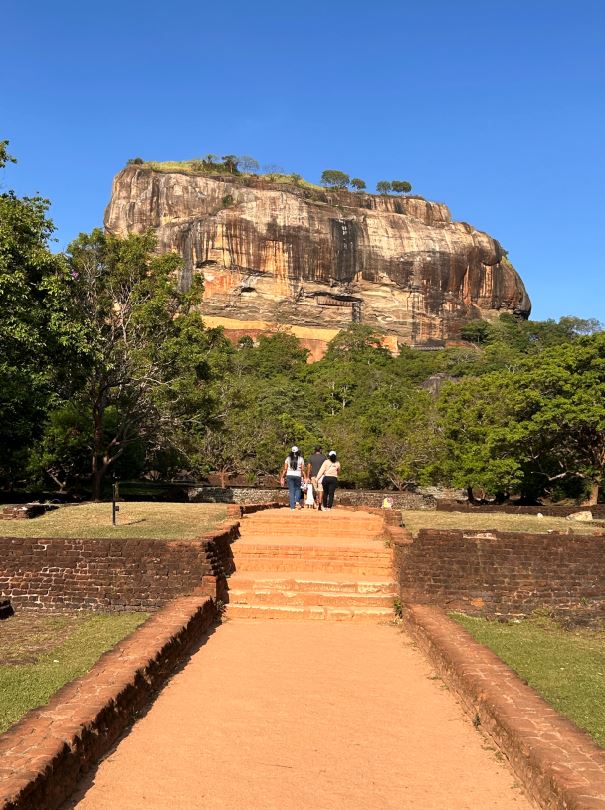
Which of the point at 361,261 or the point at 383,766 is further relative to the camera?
the point at 361,261

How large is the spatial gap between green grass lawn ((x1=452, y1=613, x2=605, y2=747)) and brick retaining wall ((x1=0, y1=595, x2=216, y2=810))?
318cm

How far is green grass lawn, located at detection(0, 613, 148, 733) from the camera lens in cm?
531

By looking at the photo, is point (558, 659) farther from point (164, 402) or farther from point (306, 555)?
point (164, 402)

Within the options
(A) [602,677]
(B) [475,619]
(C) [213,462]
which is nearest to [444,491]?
(C) [213,462]

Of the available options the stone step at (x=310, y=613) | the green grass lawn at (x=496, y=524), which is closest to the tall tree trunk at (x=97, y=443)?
the green grass lawn at (x=496, y=524)

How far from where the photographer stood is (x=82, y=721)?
438 centimetres

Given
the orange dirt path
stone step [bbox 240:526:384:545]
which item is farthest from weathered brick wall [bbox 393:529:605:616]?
stone step [bbox 240:526:384:545]

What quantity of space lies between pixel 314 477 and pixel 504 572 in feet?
22.2

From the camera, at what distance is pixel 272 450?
3262cm

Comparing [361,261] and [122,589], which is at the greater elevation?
[361,261]

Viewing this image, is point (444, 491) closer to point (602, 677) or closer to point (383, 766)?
point (602, 677)

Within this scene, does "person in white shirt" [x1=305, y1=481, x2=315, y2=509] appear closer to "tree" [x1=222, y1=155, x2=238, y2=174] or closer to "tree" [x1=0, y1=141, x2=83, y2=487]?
"tree" [x1=0, y1=141, x2=83, y2=487]

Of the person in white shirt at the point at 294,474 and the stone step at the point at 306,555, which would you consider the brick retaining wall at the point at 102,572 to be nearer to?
the stone step at the point at 306,555

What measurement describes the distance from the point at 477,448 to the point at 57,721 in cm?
1993
